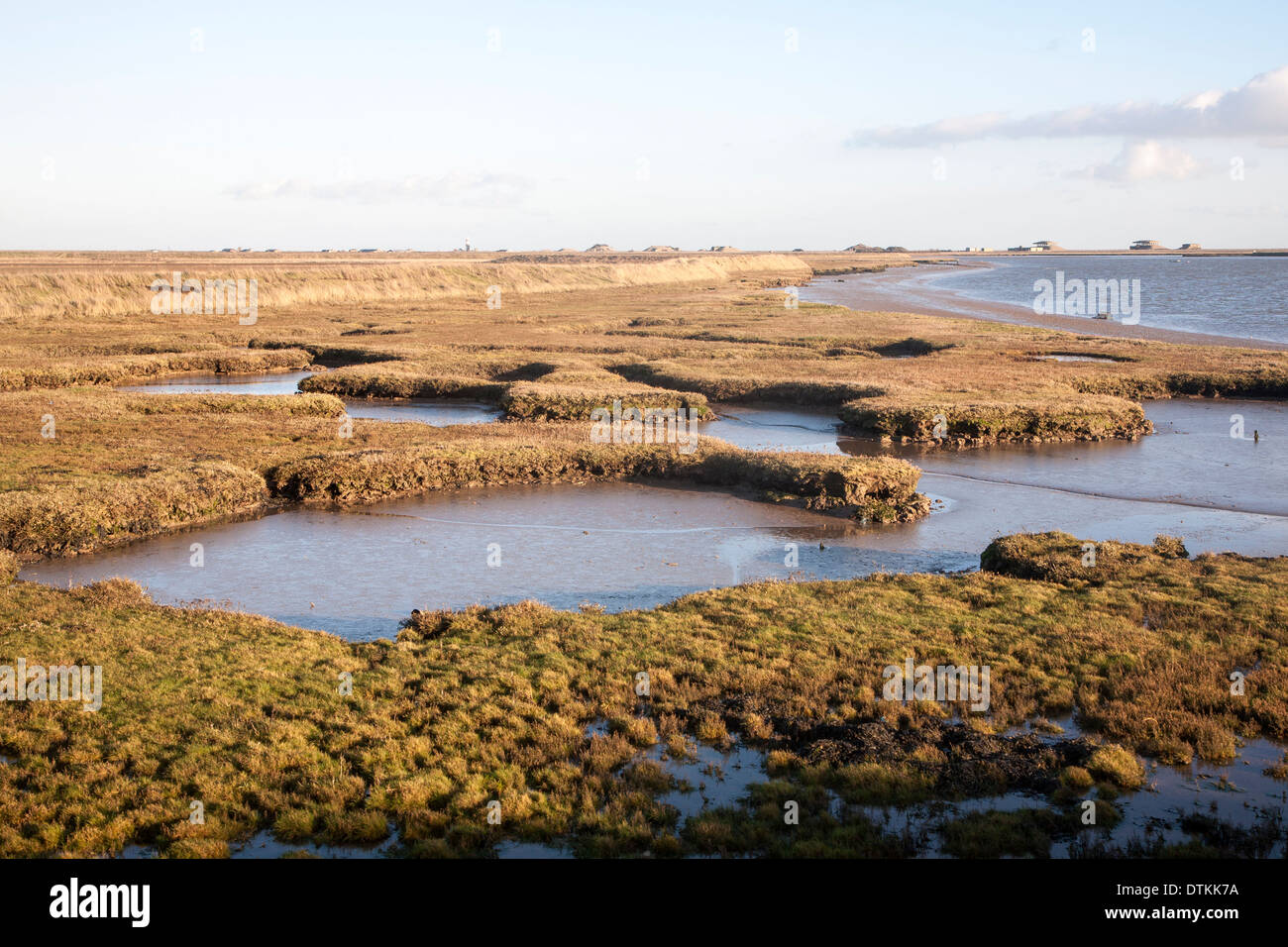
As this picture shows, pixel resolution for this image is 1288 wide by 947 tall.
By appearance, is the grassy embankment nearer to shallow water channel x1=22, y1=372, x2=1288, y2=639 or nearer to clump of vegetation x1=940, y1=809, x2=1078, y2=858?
clump of vegetation x1=940, y1=809, x2=1078, y2=858

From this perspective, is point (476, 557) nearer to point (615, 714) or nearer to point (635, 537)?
point (635, 537)

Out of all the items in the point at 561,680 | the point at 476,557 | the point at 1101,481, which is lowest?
the point at 561,680

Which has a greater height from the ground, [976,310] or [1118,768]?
[976,310]

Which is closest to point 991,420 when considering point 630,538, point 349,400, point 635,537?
point 635,537

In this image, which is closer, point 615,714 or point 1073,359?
point 615,714

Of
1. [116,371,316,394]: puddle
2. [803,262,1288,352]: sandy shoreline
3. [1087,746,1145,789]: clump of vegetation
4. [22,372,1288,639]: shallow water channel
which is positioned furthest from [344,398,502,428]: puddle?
[803,262,1288,352]: sandy shoreline
